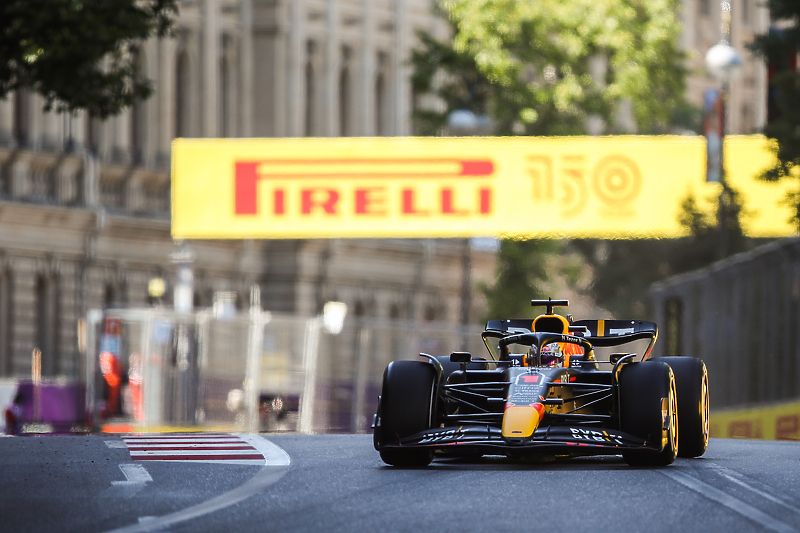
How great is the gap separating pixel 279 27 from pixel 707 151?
864 inches

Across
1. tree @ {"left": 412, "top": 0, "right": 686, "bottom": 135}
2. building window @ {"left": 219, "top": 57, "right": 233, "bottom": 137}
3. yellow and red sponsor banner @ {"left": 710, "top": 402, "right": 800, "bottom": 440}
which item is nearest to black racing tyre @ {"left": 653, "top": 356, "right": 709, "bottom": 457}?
yellow and red sponsor banner @ {"left": 710, "top": 402, "right": 800, "bottom": 440}

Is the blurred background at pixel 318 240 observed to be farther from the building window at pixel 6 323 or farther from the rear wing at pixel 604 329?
the rear wing at pixel 604 329

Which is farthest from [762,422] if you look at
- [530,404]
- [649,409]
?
[530,404]

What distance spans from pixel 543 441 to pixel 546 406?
0.44 m

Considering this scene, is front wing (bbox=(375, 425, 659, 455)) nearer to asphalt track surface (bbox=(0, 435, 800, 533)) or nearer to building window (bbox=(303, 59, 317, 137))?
asphalt track surface (bbox=(0, 435, 800, 533))

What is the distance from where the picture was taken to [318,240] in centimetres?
4888

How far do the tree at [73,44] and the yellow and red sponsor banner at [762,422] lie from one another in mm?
8069

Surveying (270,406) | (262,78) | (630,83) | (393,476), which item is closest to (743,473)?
(393,476)

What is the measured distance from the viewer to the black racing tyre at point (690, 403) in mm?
11797

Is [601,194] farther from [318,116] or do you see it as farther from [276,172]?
[318,116]

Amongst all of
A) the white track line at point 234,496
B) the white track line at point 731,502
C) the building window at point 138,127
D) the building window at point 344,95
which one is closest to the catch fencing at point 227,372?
the white track line at point 234,496

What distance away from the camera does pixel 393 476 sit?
416 inches

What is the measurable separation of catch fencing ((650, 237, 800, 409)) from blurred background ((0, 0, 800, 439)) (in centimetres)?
5

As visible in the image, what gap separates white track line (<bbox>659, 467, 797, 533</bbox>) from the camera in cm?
779
